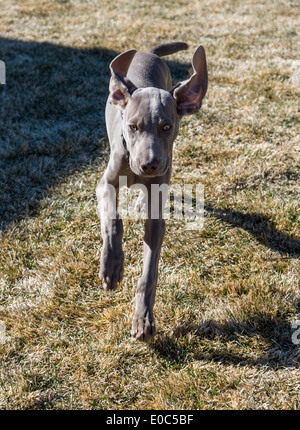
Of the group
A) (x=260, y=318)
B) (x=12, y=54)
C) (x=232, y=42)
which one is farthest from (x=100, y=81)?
(x=260, y=318)

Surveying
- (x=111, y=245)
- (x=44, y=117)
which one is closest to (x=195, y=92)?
(x=111, y=245)

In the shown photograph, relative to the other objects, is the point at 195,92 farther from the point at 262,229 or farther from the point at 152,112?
the point at 262,229

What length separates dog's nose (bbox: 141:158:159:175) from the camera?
8.34ft

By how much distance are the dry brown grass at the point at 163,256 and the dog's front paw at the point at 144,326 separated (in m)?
0.25

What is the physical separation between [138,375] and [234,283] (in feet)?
3.35

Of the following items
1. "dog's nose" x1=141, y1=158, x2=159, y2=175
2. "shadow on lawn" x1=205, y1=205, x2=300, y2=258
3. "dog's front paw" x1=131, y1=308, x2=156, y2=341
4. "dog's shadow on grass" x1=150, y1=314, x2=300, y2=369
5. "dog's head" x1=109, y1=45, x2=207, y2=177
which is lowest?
"dog's shadow on grass" x1=150, y1=314, x2=300, y2=369

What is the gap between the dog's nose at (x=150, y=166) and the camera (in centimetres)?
A: 254

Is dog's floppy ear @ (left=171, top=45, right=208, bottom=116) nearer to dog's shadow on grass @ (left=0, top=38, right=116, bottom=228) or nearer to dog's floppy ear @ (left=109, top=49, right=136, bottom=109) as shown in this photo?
dog's floppy ear @ (left=109, top=49, right=136, bottom=109)

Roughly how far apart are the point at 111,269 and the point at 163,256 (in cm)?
101

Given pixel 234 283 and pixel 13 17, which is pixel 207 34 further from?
pixel 234 283

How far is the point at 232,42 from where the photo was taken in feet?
27.1

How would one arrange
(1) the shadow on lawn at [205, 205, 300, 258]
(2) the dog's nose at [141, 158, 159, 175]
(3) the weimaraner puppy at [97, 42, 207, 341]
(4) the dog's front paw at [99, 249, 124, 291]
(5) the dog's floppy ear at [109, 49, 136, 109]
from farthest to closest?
(1) the shadow on lawn at [205, 205, 300, 258] → (5) the dog's floppy ear at [109, 49, 136, 109] → (4) the dog's front paw at [99, 249, 124, 291] → (3) the weimaraner puppy at [97, 42, 207, 341] → (2) the dog's nose at [141, 158, 159, 175]

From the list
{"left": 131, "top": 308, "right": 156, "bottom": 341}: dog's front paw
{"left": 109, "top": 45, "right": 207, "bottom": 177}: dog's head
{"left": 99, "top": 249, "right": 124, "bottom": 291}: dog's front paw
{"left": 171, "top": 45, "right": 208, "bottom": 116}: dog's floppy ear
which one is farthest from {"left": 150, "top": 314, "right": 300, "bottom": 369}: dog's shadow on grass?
{"left": 171, "top": 45, "right": 208, "bottom": 116}: dog's floppy ear

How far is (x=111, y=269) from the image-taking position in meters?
2.79
